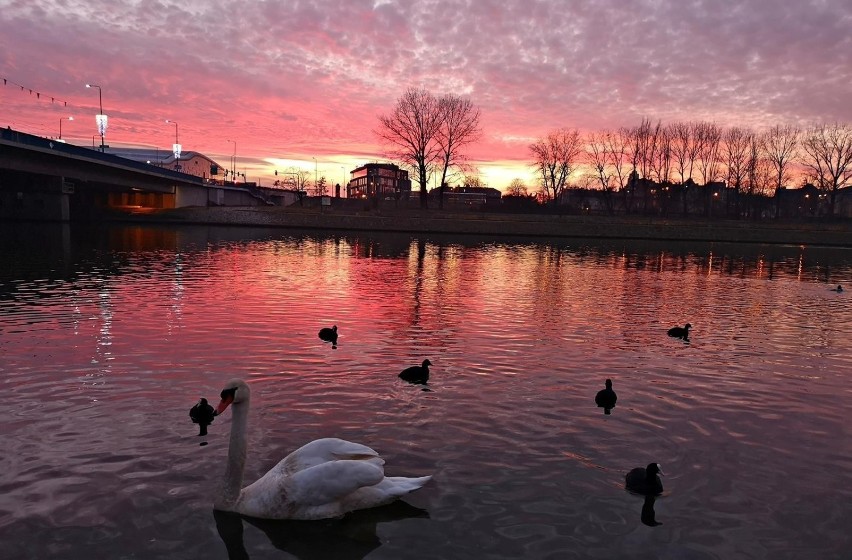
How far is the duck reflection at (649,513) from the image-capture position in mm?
6457

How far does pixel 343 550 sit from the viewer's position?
19.2ft

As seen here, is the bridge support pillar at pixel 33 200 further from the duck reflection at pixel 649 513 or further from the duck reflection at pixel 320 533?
the duck reflection at pixel 649 513

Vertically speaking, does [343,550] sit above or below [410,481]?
below

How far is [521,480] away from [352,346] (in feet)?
24.1

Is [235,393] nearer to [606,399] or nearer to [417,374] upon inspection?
[417,374]

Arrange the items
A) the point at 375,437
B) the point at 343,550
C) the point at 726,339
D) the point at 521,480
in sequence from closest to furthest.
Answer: the point at 343,550 < the point at 521,480 < the point at 375,437 < the point at 726,339

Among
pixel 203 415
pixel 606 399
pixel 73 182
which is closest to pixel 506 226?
pixel 73 182

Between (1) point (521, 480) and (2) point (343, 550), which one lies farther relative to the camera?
(1) point (521, 480)

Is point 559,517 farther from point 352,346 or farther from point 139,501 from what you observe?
point 352,346

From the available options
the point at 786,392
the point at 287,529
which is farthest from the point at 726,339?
the point at 287,529

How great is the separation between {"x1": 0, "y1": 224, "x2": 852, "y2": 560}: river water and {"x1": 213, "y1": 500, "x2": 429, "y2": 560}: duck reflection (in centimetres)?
2

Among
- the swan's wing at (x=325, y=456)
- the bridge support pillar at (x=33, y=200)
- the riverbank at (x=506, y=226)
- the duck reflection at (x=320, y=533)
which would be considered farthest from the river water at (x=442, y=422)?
the bridge support pillar at (x=33, y=200)

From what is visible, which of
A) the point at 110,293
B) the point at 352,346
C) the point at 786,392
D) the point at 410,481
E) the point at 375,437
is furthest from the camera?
the point at 110,293

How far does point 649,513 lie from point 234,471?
4.56 m
